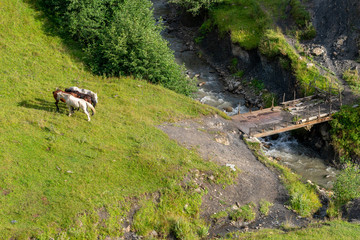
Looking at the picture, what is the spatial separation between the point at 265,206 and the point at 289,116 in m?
13.0

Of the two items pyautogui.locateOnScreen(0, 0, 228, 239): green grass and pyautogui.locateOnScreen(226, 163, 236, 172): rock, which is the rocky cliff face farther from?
pyautogui.locateOnScreen(226, 163, 236, 172): rock

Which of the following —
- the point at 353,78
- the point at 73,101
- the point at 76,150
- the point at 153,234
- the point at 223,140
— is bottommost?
the point at 153,234

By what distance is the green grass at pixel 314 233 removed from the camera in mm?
19750

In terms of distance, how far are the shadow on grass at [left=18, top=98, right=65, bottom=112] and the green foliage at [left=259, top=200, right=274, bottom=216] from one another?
54.1 feet

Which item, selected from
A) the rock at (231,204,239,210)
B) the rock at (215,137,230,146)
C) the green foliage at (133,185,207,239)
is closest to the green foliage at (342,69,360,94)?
the rock at (215,137,230,146)

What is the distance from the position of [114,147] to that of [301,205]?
13413 millimetres

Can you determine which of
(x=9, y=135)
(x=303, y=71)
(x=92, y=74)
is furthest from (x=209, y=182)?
(x=303, y=71)

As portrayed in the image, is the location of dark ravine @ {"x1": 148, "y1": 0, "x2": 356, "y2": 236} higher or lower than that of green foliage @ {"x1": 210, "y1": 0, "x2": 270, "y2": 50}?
lower

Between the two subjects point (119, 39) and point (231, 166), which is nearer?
point (231, 166)

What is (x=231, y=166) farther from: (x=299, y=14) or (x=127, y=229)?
(x=299, y=14)

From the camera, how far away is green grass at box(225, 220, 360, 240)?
19.8m

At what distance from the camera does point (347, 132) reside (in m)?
34.0

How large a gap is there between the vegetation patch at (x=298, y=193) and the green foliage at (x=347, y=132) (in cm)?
780

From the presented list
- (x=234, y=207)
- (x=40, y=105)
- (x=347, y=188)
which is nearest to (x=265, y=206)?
(x=234, y=207)
